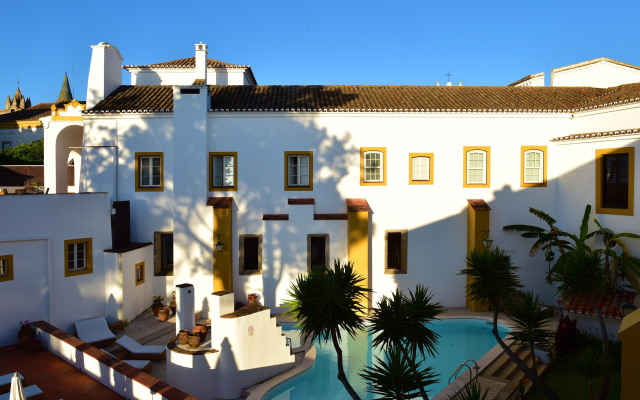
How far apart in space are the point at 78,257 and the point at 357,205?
10.6m

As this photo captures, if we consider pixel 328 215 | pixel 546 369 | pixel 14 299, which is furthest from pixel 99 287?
pixel 546 369

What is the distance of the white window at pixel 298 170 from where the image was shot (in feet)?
61.6

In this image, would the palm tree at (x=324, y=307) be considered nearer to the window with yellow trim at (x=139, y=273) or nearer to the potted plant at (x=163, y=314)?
the potted plant at (x=163, y=314)

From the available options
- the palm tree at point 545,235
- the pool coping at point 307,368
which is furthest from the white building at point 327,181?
the pool coping at point 307,368

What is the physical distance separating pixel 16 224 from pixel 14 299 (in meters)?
2.37

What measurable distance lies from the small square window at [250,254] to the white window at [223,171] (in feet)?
7.98

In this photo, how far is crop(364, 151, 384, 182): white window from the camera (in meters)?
18.8

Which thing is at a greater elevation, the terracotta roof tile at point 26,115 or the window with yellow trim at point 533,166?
the terracotta roof tile at point 26,115

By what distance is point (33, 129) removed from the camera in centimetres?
5384

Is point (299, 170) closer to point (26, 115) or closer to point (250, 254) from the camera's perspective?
point (250, 254)

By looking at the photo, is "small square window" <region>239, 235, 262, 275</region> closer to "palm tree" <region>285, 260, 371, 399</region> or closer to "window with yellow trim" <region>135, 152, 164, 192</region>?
"window with yellow trim" <region>135, 152, 164, 192</region>

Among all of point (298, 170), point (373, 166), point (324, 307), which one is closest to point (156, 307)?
point (298, 170)

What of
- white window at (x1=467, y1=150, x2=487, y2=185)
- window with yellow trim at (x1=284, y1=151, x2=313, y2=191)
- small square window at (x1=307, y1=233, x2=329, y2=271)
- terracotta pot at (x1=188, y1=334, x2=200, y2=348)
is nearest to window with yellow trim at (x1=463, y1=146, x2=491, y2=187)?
white window at (x1=467, y1=150, x2=487, y2=185)

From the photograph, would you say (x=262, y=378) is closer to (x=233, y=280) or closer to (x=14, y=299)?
(x=233, y=280)
